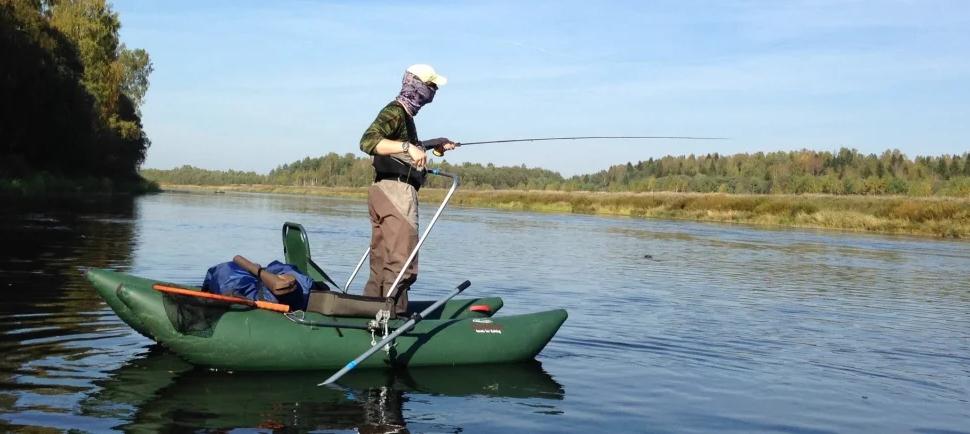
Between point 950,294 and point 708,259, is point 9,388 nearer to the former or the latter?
point 950,294

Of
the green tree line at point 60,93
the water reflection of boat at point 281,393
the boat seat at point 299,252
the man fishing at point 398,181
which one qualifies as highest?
the green tree line at point 60,93

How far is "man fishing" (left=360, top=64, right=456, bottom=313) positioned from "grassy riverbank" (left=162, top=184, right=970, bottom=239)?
37.7 metres

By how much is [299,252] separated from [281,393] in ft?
6.54

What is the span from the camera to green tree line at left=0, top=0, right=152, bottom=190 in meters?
37.6

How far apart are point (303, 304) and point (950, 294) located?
495 inches

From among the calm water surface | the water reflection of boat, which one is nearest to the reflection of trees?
the calm water surface

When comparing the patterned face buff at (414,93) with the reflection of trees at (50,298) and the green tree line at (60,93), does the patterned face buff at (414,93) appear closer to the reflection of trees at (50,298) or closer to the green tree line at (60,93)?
the reflection of trees at (50,298)

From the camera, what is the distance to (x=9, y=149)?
38344 millimetres

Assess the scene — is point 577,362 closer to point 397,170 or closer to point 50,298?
point 397,170

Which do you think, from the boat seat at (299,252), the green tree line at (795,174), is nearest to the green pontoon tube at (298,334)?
the boat seat at (299,252)

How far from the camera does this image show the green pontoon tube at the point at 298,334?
6660 millimetres

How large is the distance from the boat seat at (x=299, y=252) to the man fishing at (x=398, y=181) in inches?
37.0

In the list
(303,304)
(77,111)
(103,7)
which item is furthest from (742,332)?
(103,7)

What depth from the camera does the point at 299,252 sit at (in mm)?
8453
